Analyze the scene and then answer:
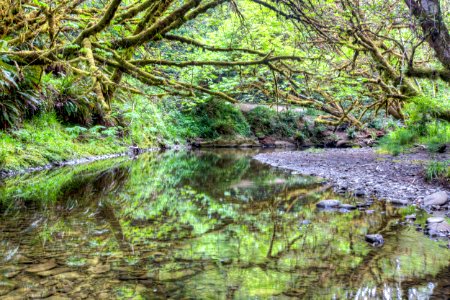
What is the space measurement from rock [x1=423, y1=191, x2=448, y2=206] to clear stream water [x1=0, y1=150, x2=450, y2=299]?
1.22ft

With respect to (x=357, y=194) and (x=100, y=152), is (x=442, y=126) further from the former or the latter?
(x=100, y=152)

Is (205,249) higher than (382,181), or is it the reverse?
(205,249)

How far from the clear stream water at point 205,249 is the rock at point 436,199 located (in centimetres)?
37

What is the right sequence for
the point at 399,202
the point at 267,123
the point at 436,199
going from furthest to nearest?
the point at 267,123 → the point at 399,202 → the point at 436,199

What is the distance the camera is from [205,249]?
3.30 metres

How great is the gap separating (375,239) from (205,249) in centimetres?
152

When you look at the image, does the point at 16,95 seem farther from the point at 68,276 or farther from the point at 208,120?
the point at 208,120

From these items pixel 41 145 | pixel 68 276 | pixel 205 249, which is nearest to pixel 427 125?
pixel 205 249

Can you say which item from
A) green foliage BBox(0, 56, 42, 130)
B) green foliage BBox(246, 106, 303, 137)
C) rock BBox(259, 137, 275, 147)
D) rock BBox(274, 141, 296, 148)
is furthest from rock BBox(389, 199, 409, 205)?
green foliage BBox(246, 106, 303, 137)

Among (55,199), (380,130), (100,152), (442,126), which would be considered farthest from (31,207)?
(380,130)

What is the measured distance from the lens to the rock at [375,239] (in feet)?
11.4

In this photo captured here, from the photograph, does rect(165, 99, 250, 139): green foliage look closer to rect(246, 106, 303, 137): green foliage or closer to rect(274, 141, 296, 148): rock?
rect(246, 106, 303, 137): green foliage

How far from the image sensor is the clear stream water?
8.20 feet

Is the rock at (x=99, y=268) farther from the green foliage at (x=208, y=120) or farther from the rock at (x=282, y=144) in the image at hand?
the rock at (x=282, y=144)
